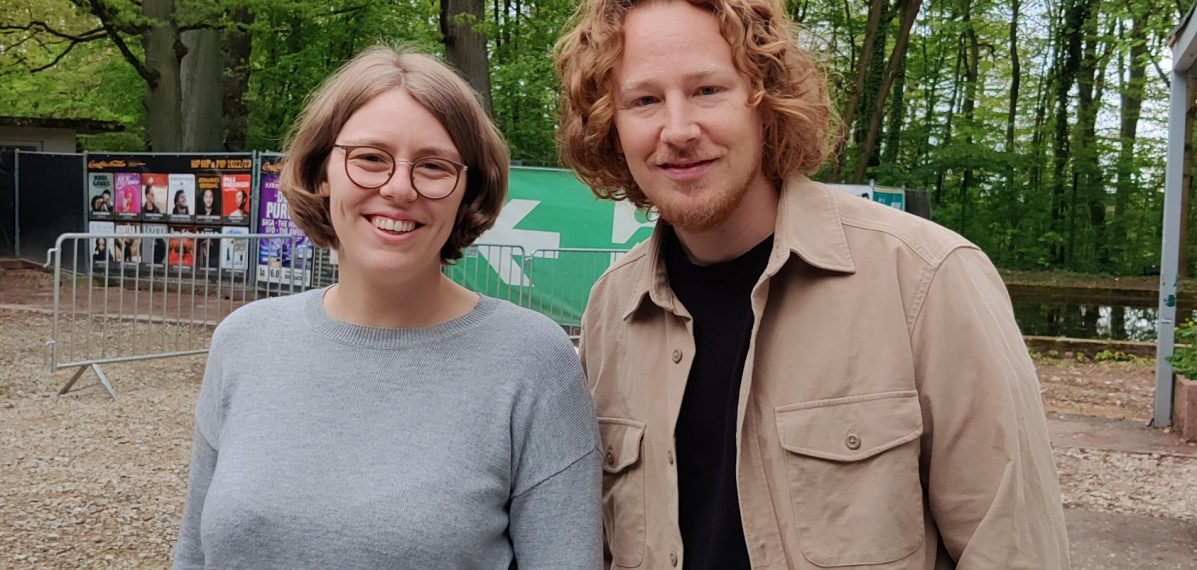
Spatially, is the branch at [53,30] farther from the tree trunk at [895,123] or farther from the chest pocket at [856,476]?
the chest pocket at [856,476]

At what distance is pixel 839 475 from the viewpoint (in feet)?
6.37

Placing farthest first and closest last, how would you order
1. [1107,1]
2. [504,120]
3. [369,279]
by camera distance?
[1107,1] → [504,120] → [369,279]

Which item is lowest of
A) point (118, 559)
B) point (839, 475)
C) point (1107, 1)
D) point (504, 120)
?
point (118, 559)

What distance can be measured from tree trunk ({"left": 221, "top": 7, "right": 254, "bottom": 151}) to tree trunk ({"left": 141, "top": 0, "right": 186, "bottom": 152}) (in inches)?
73.7

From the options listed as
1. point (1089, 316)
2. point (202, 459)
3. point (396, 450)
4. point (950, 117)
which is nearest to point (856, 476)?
point (396, 450)

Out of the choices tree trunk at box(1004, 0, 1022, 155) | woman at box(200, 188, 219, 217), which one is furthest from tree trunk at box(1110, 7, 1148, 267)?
woman at box(200, 188, 219, 217)

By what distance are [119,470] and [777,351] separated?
6.00 m

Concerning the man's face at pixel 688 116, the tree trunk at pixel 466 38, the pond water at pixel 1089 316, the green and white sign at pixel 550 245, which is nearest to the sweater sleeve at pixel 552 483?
the man's face at pixel 688 116

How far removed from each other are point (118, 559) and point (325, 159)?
393cm

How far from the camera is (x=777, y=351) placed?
1.99 metres

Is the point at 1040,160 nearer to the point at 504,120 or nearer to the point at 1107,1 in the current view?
the point at 1107,1

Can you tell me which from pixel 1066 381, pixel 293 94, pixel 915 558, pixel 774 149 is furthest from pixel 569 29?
pixel 293 94

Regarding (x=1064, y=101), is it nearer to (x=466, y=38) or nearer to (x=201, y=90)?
(x=466, y=38)

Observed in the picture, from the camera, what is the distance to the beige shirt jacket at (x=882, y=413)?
1.84 meters
